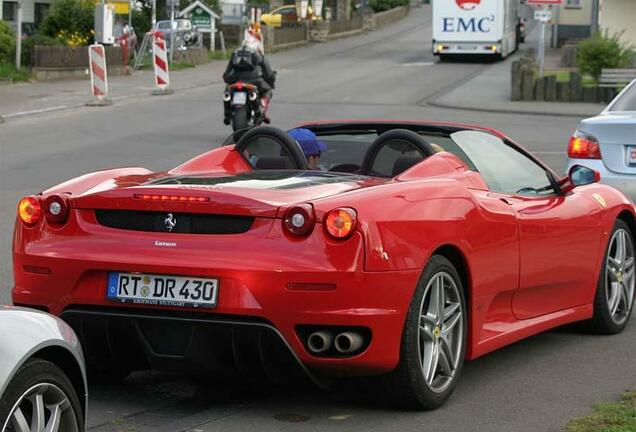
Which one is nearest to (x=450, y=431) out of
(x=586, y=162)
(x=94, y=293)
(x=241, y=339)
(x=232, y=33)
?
(x=241, y=339)

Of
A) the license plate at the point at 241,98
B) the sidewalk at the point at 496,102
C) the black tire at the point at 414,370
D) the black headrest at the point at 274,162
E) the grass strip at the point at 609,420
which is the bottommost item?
the sidewalk at the point at 496,102

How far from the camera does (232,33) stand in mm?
55062

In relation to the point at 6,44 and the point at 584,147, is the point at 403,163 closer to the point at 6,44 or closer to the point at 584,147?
the point at 584,147

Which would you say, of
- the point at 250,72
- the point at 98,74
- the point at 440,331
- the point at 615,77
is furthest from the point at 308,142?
the point at 615,77

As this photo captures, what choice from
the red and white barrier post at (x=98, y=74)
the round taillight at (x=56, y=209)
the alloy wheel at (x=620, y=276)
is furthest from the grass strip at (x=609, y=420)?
the red and white barrier post at (x=98, y=74)

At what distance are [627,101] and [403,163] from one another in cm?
536

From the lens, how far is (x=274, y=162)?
289 inches

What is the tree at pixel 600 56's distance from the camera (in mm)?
34906

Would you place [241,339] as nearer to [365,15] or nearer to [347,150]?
[347,150]

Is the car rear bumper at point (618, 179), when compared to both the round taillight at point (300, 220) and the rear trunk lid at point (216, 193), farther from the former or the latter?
the round taillight at point (300, 220)

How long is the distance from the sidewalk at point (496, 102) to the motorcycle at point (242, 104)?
9411mm

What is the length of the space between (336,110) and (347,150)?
74.9 feet

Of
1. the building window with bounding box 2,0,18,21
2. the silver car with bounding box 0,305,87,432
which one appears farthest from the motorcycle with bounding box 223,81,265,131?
the building window with bounding box 2,0,18,21

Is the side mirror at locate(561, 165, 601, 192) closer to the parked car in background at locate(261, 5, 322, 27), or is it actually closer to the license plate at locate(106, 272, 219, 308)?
the license plate at locate(106, 272, 219, 308)
